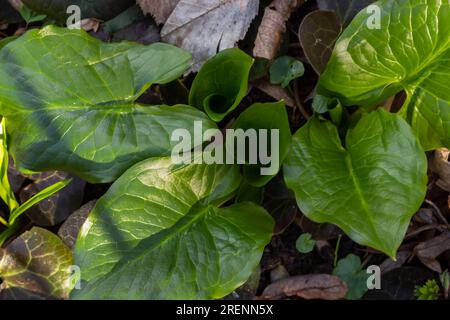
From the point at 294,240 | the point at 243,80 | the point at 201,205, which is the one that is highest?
the point at 243,80

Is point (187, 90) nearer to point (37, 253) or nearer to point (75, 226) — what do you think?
point (75, 226)

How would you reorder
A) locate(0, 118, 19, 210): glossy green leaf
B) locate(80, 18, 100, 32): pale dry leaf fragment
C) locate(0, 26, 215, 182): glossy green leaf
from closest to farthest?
locate(0, 26, 215, 182): glossy green leaf → locate(0, 118, 19, 210): glossy green leaf → locate(80, 18, 100, 32): pale dry leaf fragment

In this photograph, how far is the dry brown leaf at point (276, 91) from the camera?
1566 mm

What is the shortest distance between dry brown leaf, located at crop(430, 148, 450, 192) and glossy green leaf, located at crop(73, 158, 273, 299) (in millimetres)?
523

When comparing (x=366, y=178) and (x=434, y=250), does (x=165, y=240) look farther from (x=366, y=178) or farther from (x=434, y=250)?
(x=434, y=250)

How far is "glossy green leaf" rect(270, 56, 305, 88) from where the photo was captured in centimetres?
150

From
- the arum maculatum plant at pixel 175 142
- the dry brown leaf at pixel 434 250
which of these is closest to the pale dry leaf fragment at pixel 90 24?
the arum maculatum plant at pixel 175 142

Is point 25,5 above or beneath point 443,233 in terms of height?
Answer: above

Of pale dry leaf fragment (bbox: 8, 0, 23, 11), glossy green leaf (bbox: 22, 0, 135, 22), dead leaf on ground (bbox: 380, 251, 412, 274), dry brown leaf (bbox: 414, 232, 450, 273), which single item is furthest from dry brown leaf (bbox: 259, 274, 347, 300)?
pale dry leaf fragment (bbox: 8, 0, 23, 11)

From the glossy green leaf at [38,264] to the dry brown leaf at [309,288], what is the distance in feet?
1.76

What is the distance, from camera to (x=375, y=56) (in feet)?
4.07

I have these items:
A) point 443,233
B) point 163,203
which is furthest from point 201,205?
point 443,233

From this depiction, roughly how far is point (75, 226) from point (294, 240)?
0.60 m

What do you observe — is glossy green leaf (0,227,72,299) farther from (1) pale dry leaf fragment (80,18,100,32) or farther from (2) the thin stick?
(2) the thin stick
